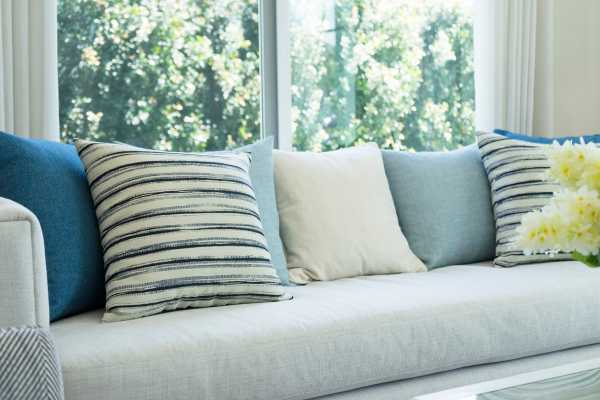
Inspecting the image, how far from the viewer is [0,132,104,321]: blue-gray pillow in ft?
6.40

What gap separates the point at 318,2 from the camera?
347 centimetres

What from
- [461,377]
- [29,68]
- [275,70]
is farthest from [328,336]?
[275,70]

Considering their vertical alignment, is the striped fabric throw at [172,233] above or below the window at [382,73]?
below

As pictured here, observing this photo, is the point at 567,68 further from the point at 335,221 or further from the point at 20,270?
the point at 20,270

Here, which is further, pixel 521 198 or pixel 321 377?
pixel 521 198

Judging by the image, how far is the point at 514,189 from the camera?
2789 mm

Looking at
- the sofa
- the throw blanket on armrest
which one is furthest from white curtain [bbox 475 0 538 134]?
the throw blanket on armrest

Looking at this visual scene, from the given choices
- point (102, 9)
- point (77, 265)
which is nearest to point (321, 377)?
point (77, 265)

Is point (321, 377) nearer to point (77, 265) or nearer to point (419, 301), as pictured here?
point (419, 301)

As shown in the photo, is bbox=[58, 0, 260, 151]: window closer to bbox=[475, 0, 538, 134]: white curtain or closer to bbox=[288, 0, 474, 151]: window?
bbox=[288, 0, 474, 151]: window

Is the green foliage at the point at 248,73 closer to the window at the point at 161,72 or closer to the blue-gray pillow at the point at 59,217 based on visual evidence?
the window at the point at 161,72

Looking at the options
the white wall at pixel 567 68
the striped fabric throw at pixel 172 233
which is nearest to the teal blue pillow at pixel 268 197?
the striped fabric throw at pixel 172 233

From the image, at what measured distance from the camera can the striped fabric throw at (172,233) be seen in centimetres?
195

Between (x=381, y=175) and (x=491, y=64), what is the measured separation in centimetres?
123
